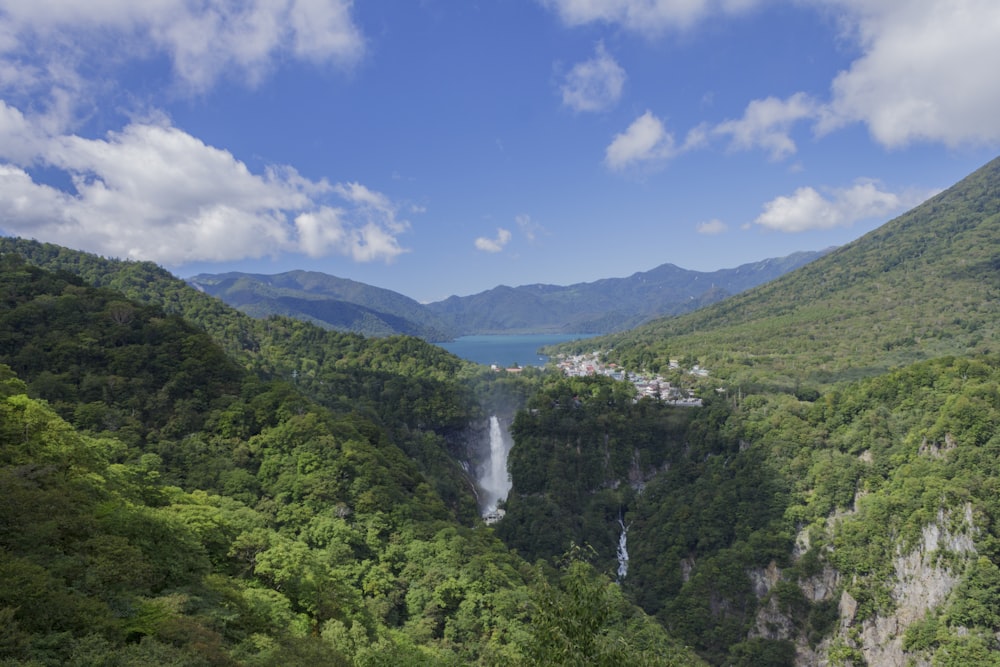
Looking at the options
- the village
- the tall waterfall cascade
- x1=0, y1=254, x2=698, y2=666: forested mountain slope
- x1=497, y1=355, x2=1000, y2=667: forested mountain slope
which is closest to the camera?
x1=0, y1=254, x2=698, y2=666: forested mountain slope

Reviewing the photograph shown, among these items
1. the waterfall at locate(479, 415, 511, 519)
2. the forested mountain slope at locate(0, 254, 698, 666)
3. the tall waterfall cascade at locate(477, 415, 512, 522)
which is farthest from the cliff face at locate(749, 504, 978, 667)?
the waterfall at locate(479, 415, 511, 519)

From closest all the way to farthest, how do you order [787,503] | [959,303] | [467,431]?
1. [787,503]
2. [467,431]
3. [959,303]

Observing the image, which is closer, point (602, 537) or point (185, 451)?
point (185, 451)

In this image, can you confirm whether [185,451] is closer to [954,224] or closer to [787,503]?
[787,503]

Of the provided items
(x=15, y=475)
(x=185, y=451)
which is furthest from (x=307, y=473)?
(x=15, y=475)

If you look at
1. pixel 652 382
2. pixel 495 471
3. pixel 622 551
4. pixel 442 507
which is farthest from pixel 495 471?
pixel 442 507

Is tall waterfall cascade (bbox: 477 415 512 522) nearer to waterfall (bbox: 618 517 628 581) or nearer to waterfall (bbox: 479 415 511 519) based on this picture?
waterfall (bbox: 479 415 511 519)
